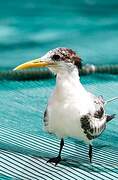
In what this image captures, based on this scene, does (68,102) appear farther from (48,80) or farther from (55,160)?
(48,80)

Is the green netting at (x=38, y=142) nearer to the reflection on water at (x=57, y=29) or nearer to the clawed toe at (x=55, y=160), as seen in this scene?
the clawed toe at (x=55, y=160)

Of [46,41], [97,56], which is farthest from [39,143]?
[46,41]

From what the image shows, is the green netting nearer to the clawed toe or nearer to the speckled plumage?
the clawed toe

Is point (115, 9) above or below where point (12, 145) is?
above

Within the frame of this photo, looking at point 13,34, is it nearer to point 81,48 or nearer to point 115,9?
point 81,48

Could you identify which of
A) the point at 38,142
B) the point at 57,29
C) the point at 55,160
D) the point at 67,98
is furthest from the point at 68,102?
the point at 57,29

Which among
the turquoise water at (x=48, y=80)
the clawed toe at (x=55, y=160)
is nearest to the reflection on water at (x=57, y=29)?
the turquoise water at (x=48, y=80)

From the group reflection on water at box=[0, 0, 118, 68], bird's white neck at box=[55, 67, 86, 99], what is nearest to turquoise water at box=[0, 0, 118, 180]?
reflection on water at box=[0, 0, 118, 68]
